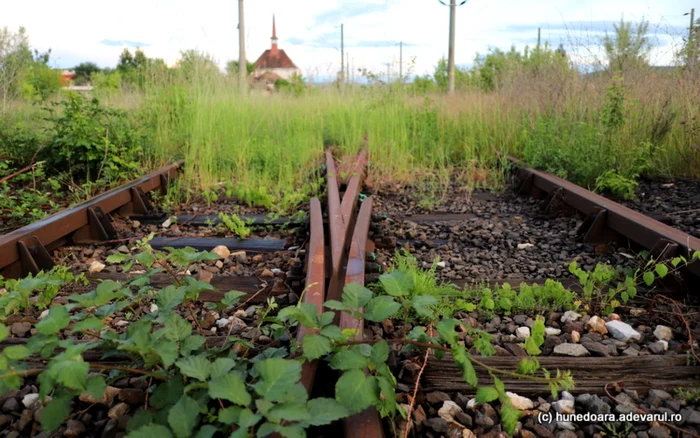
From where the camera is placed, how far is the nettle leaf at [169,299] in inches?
70.4

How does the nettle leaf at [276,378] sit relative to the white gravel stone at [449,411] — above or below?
above

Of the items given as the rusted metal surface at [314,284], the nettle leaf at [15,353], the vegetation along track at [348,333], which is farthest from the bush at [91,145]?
the nettle leaf at [15,353]

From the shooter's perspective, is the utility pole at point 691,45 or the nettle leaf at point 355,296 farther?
the utility pole at point 691,45

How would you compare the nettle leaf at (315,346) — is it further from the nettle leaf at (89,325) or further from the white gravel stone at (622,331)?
the white gravel stone at (622,331)

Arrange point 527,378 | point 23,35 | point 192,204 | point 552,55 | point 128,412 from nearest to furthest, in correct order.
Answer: point 128,412 < point 527,378 < point 192,204 < point 552,55 < point 23,35

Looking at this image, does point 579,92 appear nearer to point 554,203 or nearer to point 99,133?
point 554,203

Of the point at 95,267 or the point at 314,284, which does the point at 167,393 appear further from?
the point at 95,267

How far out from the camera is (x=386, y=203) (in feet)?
16.4

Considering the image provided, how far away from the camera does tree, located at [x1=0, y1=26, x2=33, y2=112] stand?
26.6 feet

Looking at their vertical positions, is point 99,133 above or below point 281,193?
above

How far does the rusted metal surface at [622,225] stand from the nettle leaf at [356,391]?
5.91 ft

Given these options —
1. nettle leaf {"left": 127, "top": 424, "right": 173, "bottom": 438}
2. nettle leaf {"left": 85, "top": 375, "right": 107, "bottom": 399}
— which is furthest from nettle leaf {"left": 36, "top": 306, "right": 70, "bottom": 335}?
nettle leaf {"left": 127, "top": 424, "right": 173, "bottom": 438}

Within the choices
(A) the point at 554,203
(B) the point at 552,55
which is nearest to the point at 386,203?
(A) the point at 554,203

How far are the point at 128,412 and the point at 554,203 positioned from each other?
3.67 meters
